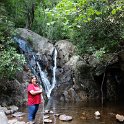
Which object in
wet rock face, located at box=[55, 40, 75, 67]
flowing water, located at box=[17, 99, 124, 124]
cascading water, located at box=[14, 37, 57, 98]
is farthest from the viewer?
wet rock face, located at box=[55, 40, 75, 67]

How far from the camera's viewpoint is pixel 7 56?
13.5 meters

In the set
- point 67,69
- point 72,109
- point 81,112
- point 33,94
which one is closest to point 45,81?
point 67,69


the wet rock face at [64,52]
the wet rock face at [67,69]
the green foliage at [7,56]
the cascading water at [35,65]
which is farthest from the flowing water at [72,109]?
the green foliage at [7,56]

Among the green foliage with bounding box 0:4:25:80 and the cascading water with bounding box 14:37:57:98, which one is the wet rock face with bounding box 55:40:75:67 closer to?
the cascading water with bounding box 14:37:57:98

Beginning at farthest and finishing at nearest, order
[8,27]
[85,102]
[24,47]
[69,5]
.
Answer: [24,47]
[85,102]
[8,27]
[69,5]

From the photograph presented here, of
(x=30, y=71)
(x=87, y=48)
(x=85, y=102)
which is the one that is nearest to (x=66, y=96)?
(x=85, y=102)

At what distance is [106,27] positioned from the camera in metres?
12.4

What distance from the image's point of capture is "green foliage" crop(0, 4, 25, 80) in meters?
13.2

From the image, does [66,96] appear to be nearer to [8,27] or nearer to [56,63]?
[56,63]

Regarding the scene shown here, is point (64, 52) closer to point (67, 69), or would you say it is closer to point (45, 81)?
point (67, 69)

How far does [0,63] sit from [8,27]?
275 cm

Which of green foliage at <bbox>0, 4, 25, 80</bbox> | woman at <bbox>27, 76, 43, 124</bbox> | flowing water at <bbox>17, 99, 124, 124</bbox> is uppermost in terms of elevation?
green foliage at <bbox>0, 4, 25, 80</bbox>

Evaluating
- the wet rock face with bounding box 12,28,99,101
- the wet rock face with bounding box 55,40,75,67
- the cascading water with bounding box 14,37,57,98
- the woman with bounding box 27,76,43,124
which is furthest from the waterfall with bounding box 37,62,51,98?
the woman with bounding box 27,76,43,124

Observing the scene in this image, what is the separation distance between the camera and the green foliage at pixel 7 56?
1321cm
